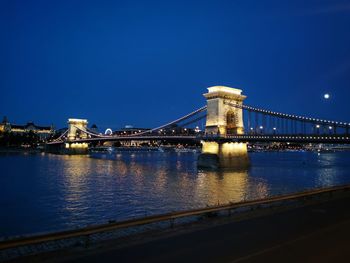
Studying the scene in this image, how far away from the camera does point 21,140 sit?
134375 mm

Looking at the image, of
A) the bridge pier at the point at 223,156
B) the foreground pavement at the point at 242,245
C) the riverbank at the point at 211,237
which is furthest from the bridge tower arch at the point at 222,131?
the foreground pavement at the point at 242,245

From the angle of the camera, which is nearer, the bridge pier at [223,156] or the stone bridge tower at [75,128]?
the bridge pier at [223,156]

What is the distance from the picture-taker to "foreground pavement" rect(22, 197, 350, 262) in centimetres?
760

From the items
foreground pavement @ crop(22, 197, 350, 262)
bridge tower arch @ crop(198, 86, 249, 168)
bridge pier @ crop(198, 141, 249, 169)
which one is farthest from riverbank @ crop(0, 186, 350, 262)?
bridge tower arch @ crop(198, 86, 249, 168)

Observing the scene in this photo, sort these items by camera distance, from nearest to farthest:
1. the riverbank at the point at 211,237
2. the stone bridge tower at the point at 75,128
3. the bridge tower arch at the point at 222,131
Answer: the riverbank at the point at 211,237, the bridge tower arch at the point at 222,131, the stone bridge tower at the point at 75,128

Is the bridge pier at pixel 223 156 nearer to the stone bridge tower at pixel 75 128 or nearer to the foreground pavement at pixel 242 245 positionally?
the foreground pavement at pixel 242 245

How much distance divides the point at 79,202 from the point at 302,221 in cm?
1652

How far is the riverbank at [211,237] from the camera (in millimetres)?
7863

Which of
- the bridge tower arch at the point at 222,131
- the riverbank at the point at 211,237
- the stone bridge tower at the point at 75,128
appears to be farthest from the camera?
the stone bridge tower at the point at 75,128

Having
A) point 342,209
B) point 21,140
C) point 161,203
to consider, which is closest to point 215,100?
point 161,203

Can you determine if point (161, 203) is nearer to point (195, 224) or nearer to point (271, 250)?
point (195, 224)

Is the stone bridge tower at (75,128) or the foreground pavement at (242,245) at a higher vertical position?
the stone bridge tower at (75,128)

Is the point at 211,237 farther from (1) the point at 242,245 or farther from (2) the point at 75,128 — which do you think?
(2) the point at 75,128

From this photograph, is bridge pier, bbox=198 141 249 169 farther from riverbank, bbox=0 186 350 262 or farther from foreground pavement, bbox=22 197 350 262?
foreground pavement, bbox=22 197 350 262
